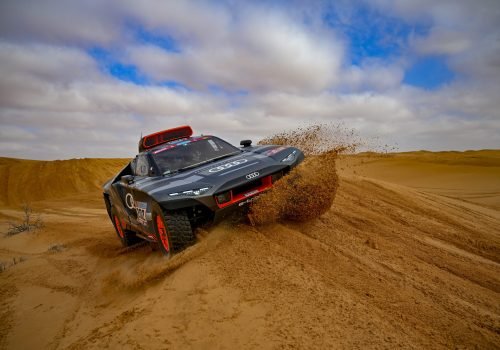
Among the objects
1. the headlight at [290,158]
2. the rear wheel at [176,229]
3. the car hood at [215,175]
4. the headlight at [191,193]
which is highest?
the headlight at [290,158]

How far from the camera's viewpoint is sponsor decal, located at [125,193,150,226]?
16.0ft

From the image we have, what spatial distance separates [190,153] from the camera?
5.79 metres

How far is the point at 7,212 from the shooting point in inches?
635

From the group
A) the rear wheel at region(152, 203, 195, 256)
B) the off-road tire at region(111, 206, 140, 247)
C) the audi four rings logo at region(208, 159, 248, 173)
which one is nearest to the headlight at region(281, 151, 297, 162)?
the audi four rings logo at region(208, 159, 248, 173)

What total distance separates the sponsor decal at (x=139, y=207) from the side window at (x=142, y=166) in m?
0.44

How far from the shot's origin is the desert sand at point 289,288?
264 cm

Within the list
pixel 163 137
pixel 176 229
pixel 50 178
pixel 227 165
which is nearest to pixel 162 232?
pixel 176 229

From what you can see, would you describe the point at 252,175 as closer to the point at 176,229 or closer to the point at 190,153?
the point at 176,229

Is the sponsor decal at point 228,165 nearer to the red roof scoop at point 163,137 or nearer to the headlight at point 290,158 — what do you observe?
the headlight at point 290,158

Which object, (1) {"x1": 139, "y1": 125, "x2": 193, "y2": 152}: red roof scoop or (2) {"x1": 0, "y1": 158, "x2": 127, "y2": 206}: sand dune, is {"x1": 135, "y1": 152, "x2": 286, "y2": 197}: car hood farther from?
(2) {"x1": 0, "y1": 158, "x2": 127, "y2": 206}: sand dune

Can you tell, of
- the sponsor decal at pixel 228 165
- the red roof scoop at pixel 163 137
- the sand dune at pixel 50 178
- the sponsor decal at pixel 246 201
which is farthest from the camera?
the sand dune at pixel 50 178

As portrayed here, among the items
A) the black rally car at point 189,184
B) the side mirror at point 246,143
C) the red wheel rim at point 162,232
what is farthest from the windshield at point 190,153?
the red wheel rim at point 162,232

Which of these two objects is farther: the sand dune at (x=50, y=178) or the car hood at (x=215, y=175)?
the sand dune at (x=50, y=178)

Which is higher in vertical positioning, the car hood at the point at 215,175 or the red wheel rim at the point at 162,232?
the car hood at the point at 215,175
